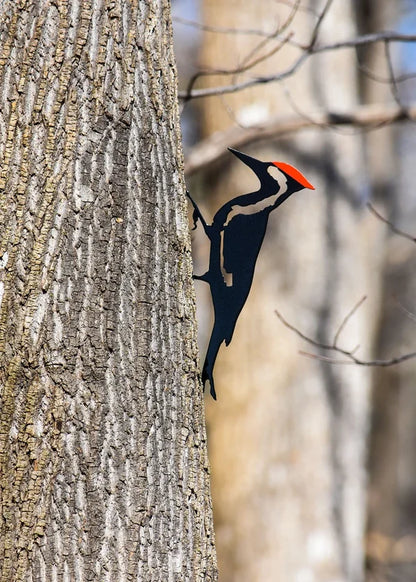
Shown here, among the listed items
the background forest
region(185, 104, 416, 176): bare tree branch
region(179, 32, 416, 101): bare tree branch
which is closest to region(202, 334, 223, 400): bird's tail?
region(179, 32, 416, 101): bare tree branch

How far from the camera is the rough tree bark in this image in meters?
1.29

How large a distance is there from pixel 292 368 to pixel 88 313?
2.78m

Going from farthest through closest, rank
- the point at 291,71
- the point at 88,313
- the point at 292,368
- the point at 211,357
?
the point at 292,368, the point at 291,71, the point at 211,357, the point at 88,313

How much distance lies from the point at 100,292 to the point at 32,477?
A: 0.36 meters

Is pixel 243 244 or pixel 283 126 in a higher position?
pixel 283 126

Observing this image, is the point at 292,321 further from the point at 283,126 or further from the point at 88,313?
the point at 88,313

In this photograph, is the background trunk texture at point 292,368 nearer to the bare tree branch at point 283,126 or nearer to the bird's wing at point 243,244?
the bare tree branch at point 283,126

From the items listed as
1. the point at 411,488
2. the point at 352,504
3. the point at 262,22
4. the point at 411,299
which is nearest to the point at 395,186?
the point at 411,299

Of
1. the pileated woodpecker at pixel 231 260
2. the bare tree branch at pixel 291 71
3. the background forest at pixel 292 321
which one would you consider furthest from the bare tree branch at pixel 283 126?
the pileated woodpecker at pixel 231 260

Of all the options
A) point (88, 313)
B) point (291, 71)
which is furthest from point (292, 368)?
point (88, 313)

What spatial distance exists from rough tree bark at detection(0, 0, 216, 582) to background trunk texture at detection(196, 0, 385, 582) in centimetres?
251

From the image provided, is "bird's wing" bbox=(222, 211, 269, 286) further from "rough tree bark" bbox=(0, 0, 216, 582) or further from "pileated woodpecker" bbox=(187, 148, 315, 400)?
"rough tree bark" bbox=(0, 0, 216, 582)

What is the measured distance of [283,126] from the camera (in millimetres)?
3584

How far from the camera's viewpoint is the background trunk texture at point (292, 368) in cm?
388
